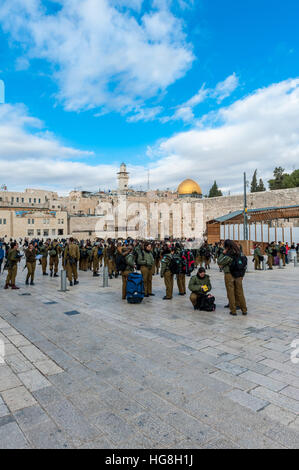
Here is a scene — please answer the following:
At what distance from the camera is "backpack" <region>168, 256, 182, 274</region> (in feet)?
25.5

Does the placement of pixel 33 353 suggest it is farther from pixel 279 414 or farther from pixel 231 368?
pixel 279 414

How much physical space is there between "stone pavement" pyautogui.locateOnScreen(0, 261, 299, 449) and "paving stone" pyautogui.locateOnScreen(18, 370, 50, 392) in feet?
0.04

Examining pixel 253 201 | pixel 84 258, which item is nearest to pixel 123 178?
pixel 253 201

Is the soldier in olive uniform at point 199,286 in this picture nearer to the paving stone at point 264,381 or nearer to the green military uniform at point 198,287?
the green military uniform at point 198,287

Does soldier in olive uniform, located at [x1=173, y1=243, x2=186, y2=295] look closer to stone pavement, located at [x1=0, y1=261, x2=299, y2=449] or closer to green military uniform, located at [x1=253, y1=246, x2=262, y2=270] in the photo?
stone pavement, located at [x1=0, y1=261, x2=299, y2=449]

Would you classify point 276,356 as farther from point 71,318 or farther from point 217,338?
point 71,318

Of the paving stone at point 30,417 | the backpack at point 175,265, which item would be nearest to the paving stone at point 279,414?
the paving stone at point 30,417

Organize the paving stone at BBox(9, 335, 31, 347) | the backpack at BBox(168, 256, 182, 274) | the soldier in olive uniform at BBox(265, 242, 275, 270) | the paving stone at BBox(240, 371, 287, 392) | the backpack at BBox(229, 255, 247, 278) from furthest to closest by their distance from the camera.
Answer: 1. the soldier in olive uniform at BBox(265, 242, 275, 270)
2. the backpack at BBox(168, 256, 182, 274)
3. the backpack at BBox(229, 255, 247, 278)
4. the paving stone at BBox(9, 335, 31, 347)
5. the paving stone at BBox(240, 371, 287, 392)

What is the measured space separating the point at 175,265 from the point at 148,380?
4491 millimetres

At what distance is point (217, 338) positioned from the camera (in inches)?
193

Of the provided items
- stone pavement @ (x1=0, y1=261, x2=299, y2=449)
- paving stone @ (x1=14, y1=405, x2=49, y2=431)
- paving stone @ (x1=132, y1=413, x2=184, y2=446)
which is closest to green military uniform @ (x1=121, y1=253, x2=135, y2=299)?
stone pavement @ (x1=0, y1=261, x2=299, y2=449)

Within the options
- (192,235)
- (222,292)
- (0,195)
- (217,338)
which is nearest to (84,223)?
(0,195)
